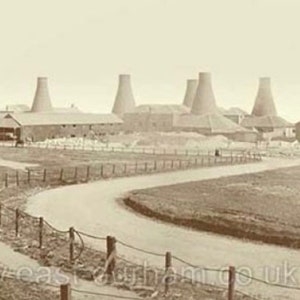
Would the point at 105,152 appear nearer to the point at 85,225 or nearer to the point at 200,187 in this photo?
the point at 200,187

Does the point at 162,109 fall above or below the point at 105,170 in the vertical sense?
above

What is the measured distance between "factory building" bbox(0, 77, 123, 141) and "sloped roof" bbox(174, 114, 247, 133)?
20.3ft

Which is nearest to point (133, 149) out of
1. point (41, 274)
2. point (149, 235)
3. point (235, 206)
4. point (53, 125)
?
point (53, 125)

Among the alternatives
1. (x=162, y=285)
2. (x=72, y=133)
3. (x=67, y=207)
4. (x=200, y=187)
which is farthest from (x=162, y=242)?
(x=72, y=133)

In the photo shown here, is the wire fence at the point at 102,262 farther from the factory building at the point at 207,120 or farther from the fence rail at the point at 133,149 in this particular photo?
the factory building at the point at 207,120

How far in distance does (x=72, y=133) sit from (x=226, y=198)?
33579 mm

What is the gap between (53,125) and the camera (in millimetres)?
51750

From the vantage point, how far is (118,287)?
10.6 metres

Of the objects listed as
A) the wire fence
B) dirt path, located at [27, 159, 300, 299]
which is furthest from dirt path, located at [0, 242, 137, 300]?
dirt path, located at [27, 159, 300, 299]

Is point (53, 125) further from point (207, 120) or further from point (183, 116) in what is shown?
point (183, 116)

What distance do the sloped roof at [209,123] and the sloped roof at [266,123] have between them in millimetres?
5643

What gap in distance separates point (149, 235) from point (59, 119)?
3797 cm

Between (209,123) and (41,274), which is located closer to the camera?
(41,274)

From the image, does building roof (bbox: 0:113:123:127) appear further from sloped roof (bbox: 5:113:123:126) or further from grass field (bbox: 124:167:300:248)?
grass field (bbox: 124:167:300:248)
